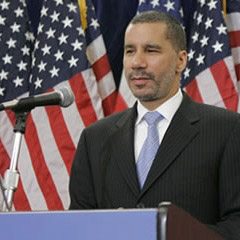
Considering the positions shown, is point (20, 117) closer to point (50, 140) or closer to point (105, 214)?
point (105, 214)

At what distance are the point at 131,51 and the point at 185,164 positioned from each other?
1.35 ft

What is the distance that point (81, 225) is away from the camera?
1.24 m

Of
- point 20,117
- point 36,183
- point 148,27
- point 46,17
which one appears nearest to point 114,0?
point 46,17

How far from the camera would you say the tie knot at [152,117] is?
2242 mm

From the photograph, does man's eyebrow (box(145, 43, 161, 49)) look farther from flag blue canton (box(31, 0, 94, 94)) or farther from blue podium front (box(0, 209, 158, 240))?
flag blue canton (box(31, 0, 94, 94))

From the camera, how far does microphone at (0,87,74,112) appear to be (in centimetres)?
177

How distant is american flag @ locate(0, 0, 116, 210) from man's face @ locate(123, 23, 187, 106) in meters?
1.46

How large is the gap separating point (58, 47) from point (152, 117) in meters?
1.67

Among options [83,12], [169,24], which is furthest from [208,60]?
[169,24]

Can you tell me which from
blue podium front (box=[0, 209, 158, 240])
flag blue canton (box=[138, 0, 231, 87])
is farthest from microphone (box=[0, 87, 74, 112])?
flag blue canton (box=[138, 0, 231, 87])

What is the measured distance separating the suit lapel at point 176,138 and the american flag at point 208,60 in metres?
1.19

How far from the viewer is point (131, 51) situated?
2.23 meters

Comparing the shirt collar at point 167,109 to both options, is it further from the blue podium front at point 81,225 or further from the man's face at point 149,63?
the blue podium front at point 81,225

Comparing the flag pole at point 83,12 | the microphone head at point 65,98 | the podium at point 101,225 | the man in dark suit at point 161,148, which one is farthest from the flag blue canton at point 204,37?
the podium at point 101,225
